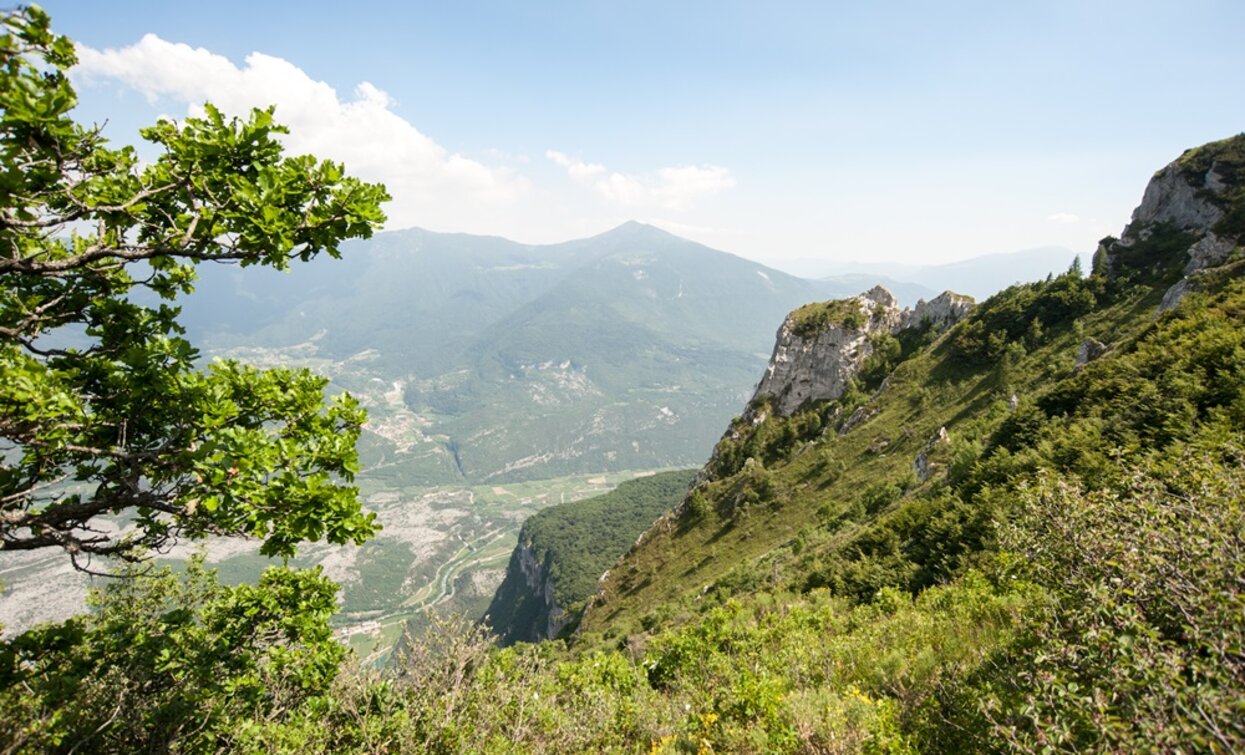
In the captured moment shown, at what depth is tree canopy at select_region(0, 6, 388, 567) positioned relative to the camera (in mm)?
5094

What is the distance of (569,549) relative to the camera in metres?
147

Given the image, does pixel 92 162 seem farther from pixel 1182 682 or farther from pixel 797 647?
pixel 797 647

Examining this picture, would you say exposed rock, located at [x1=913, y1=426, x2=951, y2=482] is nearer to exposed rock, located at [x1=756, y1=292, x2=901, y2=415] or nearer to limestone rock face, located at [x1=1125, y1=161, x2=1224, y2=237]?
exposed rock, located at [x1=756, y1=292, x2=901, y2=415]

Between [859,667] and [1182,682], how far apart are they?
8055mm

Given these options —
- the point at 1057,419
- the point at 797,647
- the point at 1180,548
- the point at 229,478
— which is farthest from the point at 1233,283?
the point at 229,478

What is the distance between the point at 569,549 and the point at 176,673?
147 m

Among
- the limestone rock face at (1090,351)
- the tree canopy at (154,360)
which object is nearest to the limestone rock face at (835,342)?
the limestone rock face at (1090,351)

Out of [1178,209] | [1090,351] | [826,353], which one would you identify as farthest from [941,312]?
[1090,351]

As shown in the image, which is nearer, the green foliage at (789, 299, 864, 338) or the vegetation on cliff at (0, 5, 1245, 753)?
the vegetation on cliff at (0, 5, 1245, 753)

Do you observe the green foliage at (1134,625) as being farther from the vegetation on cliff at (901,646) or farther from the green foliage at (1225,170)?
the green foliage at (1225,170)

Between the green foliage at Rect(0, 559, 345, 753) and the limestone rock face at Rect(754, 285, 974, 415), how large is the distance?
63.3 metres

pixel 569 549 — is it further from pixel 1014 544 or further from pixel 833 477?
pixel 1014 544

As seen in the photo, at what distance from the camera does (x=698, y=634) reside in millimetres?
17984

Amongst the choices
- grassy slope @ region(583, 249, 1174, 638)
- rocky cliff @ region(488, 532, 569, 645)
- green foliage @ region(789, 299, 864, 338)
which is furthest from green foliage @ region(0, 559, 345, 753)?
rocky cliff @ region(488, 532, 569, 645)
